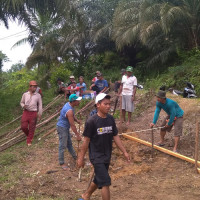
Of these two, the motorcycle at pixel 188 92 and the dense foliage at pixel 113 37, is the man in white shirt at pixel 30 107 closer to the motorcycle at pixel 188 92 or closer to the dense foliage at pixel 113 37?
the dense foliage at pixel 113 37

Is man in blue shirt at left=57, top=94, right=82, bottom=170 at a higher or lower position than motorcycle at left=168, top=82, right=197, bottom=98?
higher

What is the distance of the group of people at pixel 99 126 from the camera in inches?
136

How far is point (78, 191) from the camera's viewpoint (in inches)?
174

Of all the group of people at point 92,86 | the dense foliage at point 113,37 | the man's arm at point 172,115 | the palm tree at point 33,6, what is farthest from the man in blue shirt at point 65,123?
the palm tree at point 33,6

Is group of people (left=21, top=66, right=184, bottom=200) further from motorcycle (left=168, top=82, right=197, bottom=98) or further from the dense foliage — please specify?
the dense foliage

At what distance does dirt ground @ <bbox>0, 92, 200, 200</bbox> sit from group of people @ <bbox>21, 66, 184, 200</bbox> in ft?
1.19

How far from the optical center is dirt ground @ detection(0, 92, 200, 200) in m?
4.20

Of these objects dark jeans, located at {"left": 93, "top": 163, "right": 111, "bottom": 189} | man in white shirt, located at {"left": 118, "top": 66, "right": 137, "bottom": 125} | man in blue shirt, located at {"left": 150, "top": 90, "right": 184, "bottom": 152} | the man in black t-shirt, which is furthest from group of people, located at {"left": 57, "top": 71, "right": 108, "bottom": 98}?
dark jeans, located at {"left": 93, "top": 163, "right": 111, "bottom": 189}

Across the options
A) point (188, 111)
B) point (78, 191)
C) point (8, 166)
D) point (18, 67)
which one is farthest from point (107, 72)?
point (18, 67)

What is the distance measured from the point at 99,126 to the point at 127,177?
182 centimetres

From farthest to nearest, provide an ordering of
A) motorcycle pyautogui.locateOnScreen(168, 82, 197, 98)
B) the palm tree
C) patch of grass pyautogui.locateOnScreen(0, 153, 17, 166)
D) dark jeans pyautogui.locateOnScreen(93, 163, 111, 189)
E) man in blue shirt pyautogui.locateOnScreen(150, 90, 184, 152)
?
the palm tree, motorcycle pyautogui.locateOnScreen(168, 82, 197, 98), patch of grass pyautogui.locateOnScreen(0, 153, 17, 166), man in blue shirt pyautogui.locateOnScreen(150, 90, 184, 152), dark jeans pyautogui.locateOnScreen(93, 163, 111, 189)

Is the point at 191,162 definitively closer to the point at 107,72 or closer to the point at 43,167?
the point at 43,167

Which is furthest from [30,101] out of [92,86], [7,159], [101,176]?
[101,176]

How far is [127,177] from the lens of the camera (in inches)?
192
